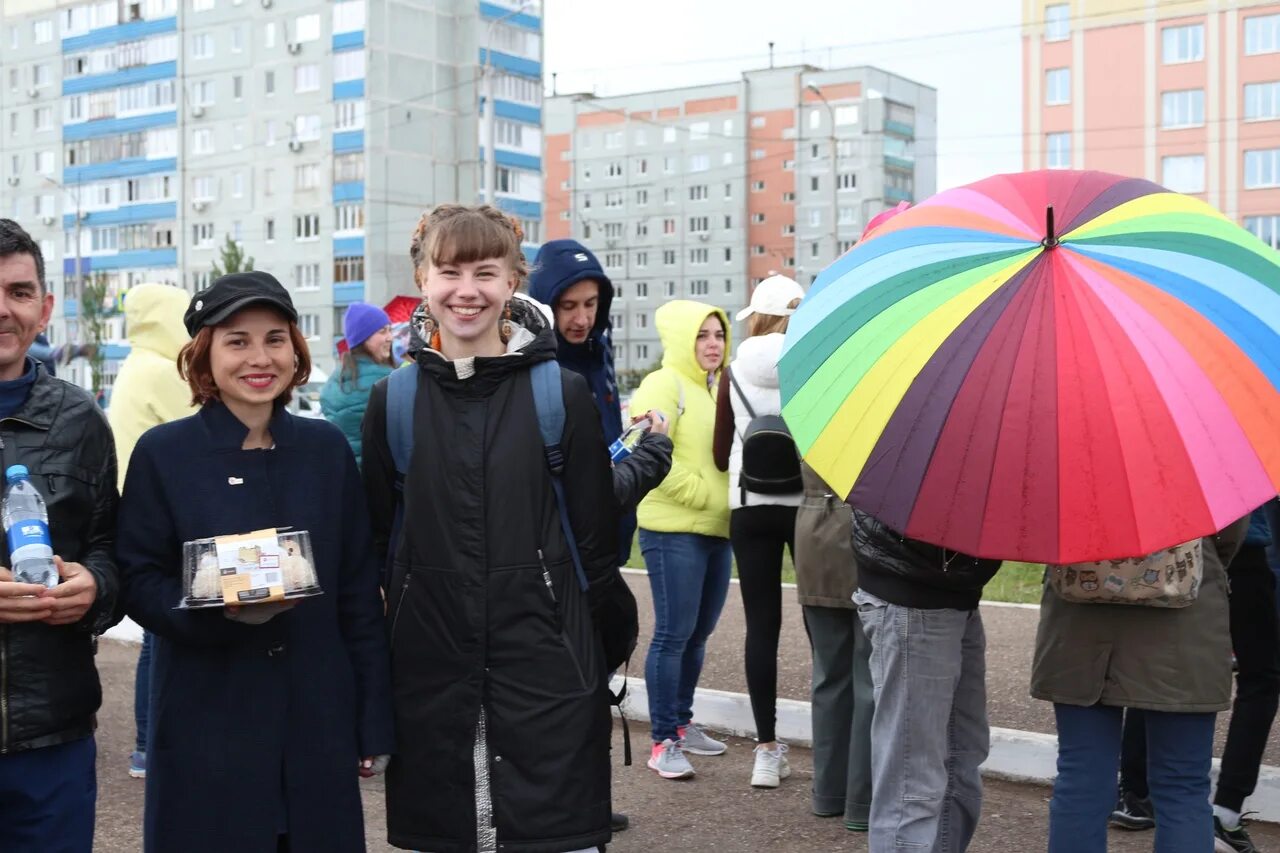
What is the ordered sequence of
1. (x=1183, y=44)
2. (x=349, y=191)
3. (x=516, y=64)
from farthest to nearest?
(x=516, y=64)
(x=349, y=191)
(x=1183, y=44)

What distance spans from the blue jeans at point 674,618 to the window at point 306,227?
230ft

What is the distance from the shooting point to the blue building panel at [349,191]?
72.4 metres

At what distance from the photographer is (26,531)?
3.37m

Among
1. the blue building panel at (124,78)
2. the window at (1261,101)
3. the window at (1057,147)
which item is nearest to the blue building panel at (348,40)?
the blue building panel at (124,78)

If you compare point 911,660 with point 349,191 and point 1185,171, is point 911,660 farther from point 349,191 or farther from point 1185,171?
point 1185,171

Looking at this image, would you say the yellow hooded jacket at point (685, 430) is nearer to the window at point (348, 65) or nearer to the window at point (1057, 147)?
the window at point (1057, 147)

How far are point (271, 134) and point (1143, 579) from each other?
76.3 m

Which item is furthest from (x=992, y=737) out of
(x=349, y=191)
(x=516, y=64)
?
(x=516, y=64)

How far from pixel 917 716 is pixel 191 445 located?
219 centimetres

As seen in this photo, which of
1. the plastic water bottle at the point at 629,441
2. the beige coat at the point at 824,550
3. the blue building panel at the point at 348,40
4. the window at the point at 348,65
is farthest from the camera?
the window at the point at 348,65

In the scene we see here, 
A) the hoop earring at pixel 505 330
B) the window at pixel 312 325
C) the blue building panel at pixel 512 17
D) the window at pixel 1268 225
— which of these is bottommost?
the hoop earring at pixel 505 330

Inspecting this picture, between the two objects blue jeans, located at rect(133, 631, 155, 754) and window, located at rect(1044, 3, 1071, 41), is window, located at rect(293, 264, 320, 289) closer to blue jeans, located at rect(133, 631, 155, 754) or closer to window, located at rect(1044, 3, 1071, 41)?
window, located at rect(1044, 3, 1071, 41)

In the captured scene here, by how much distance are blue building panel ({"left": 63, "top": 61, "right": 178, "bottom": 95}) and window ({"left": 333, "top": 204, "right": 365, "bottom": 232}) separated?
42.6 feet

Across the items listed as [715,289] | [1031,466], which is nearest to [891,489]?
[1031,466]
